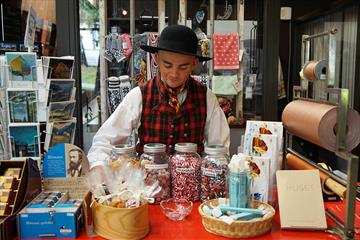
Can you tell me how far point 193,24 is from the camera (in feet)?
11.8

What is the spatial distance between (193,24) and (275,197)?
2.62m

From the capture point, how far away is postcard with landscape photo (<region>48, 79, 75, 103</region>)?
218 cm

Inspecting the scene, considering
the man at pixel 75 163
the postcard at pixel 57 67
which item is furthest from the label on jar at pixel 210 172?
the postcard at pixel 57 67

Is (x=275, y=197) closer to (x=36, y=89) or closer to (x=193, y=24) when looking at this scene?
(x=36, y=89)

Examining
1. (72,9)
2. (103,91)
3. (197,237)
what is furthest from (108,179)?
(103,91)

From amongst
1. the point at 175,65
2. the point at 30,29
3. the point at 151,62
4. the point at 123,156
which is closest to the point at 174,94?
the point at 175,65

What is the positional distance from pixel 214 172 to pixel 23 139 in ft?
4.14

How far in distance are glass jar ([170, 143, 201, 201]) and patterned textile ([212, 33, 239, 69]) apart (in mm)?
2235

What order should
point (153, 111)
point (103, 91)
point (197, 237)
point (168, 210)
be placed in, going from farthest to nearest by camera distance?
1. point (103, 91)
2. point (153, 111)
3. point (168, 210)
4. point (197, 237)

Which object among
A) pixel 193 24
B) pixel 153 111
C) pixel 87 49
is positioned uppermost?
pixel 193 24

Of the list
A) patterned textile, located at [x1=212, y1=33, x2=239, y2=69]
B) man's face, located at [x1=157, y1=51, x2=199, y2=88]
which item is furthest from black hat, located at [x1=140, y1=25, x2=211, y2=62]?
patterned textile, located at [x1=212, y1=33, x2=239, y2=69]

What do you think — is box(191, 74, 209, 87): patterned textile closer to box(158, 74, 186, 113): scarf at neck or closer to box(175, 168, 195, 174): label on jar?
box(158, 74, 186, 113): scarf at neck

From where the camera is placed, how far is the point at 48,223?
106 cm

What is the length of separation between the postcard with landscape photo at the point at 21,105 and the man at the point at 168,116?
23.2 inches
